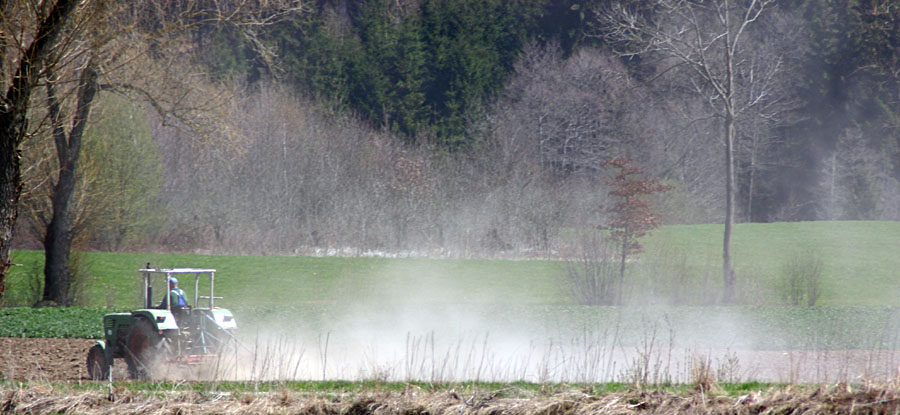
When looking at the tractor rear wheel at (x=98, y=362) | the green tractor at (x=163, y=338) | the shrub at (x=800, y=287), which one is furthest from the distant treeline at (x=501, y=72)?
the tractor rear wheel at (x=98, y=362)

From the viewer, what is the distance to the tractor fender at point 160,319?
1180 cm

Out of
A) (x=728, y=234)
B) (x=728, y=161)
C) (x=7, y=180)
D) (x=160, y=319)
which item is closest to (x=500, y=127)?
(x=728, y=161)

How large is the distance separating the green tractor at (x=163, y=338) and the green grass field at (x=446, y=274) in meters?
10.2

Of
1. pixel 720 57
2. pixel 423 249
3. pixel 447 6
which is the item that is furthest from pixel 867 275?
pixel 447 6

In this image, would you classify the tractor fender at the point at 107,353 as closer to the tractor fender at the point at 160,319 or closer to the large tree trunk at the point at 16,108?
the tractor fender at the point at 160,319

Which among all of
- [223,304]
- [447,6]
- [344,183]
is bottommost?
[223,304]

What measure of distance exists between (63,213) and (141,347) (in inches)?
437

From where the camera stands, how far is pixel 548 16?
58406 mm

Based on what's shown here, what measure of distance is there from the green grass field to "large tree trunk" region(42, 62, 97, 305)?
101 cm

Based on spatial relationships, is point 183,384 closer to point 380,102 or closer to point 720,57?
point 720,57

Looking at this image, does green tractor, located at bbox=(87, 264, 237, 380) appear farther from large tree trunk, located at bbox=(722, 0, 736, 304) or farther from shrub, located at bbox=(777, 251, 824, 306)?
shrub, located at bbox=(777, 251, 824, 306)

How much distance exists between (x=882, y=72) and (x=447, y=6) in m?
26.5

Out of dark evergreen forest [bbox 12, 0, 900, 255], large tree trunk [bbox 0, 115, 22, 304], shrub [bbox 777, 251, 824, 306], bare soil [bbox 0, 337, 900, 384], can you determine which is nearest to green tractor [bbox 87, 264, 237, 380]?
bare soil [bbox 0, 337, 900, 384]

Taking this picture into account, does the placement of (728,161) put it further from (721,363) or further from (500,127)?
(500,127)
